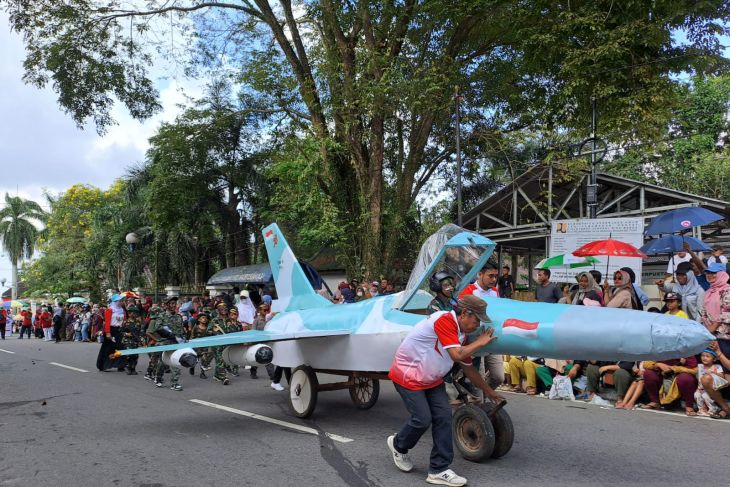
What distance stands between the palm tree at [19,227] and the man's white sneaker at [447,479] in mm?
62200

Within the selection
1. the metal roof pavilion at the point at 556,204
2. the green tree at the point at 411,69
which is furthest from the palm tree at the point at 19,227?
the metal roof pavilion at the point at 556,204

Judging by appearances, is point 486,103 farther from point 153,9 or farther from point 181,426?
point 181,426

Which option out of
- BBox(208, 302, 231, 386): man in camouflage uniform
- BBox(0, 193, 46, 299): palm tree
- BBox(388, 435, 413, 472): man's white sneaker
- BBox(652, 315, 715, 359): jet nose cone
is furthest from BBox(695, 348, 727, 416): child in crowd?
BBox(0, 193, 46, 299): palm tree

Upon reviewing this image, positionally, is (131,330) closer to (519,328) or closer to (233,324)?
(233,324)

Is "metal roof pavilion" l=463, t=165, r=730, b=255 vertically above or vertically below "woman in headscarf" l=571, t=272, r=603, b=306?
above

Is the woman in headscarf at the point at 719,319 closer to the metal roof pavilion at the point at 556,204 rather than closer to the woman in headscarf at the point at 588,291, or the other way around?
the woman in headscarf at the point at 588,291

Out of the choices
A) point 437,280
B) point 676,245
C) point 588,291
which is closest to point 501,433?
point 437,280

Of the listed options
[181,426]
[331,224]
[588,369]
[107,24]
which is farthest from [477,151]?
[181,426]

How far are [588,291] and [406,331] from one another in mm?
4906

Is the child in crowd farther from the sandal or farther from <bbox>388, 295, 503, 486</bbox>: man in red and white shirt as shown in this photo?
<bbox>388, 295, 503, 486</bbox>: man in red and white shirt

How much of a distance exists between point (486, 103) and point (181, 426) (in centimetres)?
1546

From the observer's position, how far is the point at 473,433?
5.33 m

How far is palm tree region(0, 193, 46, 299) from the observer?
56594 millimetres

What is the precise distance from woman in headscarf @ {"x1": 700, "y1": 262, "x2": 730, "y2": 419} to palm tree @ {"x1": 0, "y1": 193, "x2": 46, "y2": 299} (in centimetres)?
6202
